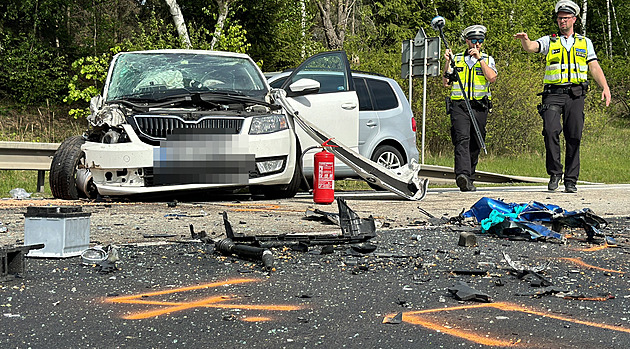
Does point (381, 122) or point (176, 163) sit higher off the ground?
point (381, 122)

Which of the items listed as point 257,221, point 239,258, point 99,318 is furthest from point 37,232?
point 257,221

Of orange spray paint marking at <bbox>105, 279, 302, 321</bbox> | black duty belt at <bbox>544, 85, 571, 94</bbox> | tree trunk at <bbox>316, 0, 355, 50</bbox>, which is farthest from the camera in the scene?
tree trunk at <bbox>316, 0, 355, 50</bbox>

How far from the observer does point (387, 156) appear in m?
10.6

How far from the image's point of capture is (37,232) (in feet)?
14.9

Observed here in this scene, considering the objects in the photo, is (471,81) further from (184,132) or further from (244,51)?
(244,51)

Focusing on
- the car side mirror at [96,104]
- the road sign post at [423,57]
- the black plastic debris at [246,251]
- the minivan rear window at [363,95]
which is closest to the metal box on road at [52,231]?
the black plastic debris at [246,251]

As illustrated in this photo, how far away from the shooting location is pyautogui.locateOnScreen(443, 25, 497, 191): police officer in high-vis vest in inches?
423

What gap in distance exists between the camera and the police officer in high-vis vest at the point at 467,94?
10.8m

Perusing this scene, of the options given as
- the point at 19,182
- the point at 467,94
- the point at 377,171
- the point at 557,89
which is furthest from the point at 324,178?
the point at 19,182

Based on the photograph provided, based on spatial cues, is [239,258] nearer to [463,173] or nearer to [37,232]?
[37,232]

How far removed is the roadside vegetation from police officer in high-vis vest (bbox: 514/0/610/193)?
7.57 metres

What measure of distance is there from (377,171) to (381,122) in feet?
5.46

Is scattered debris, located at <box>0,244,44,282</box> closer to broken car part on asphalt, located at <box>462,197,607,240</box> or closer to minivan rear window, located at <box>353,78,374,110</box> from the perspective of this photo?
broken car part on asphalt, located at <box>462,197,607,240</box>

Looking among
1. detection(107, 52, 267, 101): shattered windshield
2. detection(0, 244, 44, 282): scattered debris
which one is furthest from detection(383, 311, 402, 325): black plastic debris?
detection(107, 52, 267, 101): shattered windshield
